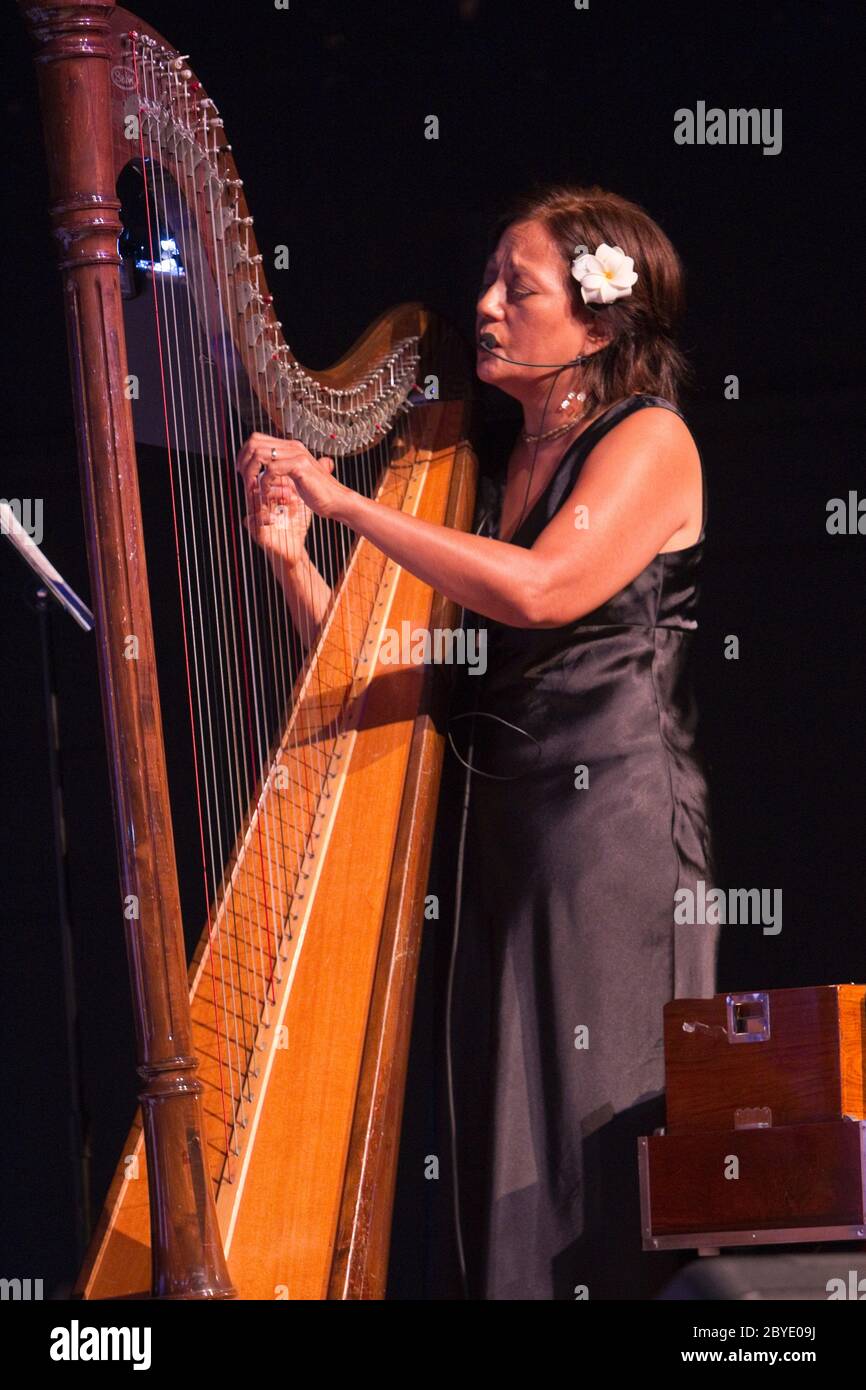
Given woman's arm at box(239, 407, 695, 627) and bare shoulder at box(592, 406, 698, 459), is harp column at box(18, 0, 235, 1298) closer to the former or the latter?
woman's arm at box(239, 407, 695, 627)

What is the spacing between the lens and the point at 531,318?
2477 mm

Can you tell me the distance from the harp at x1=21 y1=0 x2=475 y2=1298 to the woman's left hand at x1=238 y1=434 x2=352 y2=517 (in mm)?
42

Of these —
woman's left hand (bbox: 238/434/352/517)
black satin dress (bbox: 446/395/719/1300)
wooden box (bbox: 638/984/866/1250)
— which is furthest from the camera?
black satin dress (bbox: 446/395/719/1300)

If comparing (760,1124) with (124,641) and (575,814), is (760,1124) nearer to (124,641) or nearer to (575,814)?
(575,814)

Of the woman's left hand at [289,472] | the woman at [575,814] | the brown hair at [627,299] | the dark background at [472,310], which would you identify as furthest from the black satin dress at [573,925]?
the dark background at [472,310]

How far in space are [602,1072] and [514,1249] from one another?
214 mm

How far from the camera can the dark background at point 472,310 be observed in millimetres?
3125

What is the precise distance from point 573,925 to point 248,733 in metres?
0.77

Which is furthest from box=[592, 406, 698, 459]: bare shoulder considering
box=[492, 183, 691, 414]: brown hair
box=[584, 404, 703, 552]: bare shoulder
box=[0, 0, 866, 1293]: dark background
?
box=[0, 0, 866, 1293]: dark background

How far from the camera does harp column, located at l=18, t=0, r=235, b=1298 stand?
1463 millimetres

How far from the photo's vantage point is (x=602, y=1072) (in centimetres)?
216

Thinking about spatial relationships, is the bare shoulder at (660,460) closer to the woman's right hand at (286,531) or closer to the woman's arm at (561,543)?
the woman's arm at (561,543)
